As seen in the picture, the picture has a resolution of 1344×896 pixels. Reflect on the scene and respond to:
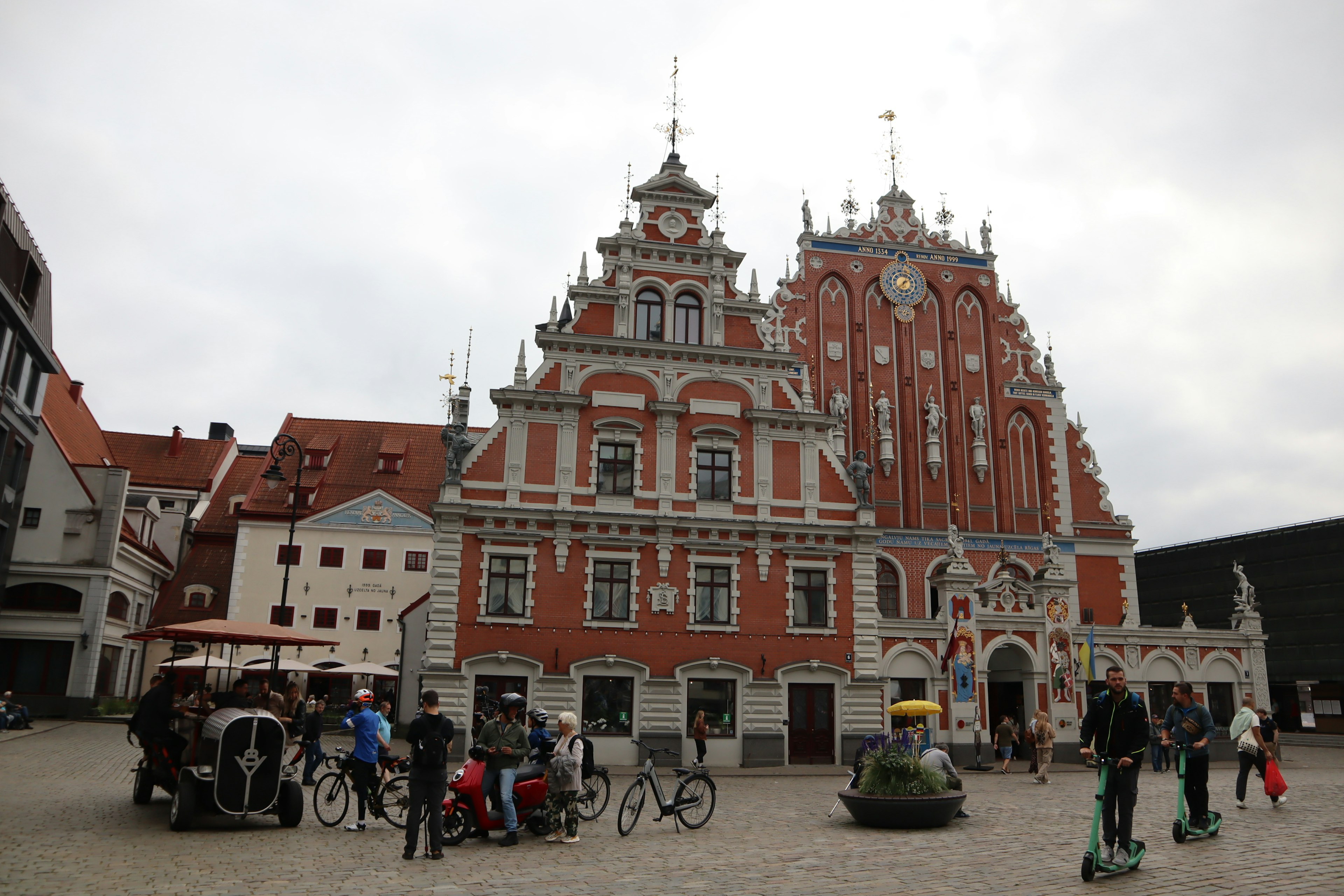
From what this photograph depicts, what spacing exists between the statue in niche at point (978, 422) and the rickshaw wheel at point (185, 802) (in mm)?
30273

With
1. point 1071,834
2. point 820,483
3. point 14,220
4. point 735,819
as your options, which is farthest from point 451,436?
point 1071,834

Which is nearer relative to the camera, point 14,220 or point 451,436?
point 451,436

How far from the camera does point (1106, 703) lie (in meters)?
9.85

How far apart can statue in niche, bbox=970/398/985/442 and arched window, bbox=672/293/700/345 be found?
13.2 meters

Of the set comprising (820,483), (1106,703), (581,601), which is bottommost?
(1106,703)

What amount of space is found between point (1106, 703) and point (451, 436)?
67.0 feet

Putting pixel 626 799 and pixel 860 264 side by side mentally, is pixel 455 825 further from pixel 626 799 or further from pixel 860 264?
pixel 860 264

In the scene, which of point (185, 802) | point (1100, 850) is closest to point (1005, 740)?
point (1100, 850)

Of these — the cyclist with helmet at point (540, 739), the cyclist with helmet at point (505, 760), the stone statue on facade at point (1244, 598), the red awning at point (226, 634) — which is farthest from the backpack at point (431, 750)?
the stone statue on facade at point (1244, 598)

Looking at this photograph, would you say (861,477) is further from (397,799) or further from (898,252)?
(397,799)

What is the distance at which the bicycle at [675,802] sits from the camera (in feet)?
43.8

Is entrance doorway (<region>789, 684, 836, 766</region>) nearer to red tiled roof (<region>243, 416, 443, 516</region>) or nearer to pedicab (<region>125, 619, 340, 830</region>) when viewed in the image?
pedicab (<region>125, 619, 340, 830</region>)

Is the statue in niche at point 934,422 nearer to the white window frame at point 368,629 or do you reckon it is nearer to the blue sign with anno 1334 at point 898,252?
the blue sign with anno 1334 at point 898,252

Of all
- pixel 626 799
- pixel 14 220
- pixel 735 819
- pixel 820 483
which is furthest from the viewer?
pixel 14 220
